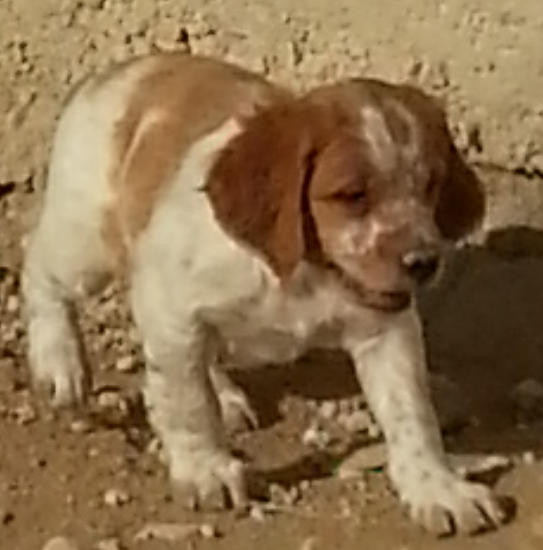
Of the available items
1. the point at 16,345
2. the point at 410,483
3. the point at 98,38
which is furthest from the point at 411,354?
the point at 98,38

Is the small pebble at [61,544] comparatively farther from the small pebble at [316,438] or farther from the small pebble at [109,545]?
the small pebble at [316,438]

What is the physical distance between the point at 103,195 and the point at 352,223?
70 cm

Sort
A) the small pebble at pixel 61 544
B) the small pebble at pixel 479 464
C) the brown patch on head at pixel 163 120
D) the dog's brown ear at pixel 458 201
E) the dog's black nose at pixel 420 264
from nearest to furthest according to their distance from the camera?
the dog's black nose at pixel 420 264
the dog's brown ear at pixel 458 201
the small pebble at pixel 61 544
the brown patch on head at pixel 163 120
the small pebble at pixel 479 464

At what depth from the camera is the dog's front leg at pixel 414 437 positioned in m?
3.88

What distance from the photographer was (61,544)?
3.86 meters

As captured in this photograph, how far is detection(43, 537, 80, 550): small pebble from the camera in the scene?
12.6 ft

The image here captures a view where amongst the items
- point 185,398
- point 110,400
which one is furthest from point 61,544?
point 110,400

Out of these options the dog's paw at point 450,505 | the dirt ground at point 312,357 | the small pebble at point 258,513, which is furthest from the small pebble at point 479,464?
the small pebble at point 258,513

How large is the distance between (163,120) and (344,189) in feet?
1.85

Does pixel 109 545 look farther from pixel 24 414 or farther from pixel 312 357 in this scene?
pixel 312 357

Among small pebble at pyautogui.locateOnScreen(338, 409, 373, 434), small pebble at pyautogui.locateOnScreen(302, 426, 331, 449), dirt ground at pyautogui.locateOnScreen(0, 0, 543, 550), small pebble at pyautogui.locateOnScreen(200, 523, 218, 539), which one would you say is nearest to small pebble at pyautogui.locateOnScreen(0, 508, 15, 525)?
dirt ground at pyautogui.locateOnScreen(0, 0, 543, 550)

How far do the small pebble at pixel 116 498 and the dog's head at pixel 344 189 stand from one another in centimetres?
59

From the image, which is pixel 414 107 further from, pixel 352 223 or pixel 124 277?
pixel 124 277

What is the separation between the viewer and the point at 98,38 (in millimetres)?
5039
